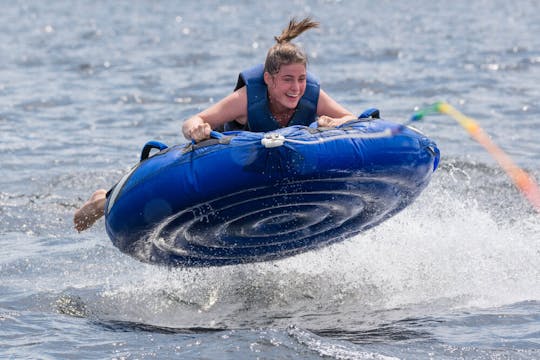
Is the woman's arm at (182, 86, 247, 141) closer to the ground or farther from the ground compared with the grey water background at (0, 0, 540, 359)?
farther from the ground

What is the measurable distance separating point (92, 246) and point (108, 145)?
12.9ft

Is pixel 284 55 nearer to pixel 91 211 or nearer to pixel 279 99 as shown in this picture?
pixel 279 99

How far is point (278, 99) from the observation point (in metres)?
6.48

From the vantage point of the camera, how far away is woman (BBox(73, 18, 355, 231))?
20.8 feet

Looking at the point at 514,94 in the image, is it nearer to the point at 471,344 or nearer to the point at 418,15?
the point at 471,344

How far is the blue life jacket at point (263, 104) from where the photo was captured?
6.56 metres

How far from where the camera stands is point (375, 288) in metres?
6.72

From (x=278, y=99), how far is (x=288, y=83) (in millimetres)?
152

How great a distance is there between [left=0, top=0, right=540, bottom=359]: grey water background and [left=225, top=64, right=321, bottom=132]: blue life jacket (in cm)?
108

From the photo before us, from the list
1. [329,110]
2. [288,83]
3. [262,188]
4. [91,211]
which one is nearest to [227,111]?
[288,83]

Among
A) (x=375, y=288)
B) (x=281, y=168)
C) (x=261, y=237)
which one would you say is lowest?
(x=375, y=288)

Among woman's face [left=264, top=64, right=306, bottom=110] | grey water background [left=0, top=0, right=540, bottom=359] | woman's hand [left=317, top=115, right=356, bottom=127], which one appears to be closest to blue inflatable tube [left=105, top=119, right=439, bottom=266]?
woman's hand [left=317, top=115, right=356, bottom=127]

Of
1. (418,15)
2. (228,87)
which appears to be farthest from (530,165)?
(418,15)

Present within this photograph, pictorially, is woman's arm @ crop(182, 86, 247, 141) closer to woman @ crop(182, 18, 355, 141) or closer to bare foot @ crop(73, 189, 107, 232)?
woman @ crop(182, 18, 355, 141)
